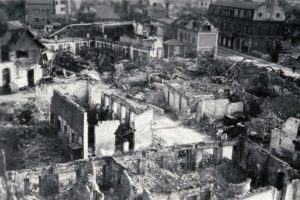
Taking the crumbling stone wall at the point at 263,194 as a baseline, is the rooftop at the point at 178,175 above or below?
below

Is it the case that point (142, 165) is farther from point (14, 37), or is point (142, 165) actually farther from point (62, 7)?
point (62, 7)

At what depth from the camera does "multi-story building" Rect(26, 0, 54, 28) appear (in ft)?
258

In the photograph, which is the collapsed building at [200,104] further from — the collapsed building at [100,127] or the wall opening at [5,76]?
the wall opening at [5,76]

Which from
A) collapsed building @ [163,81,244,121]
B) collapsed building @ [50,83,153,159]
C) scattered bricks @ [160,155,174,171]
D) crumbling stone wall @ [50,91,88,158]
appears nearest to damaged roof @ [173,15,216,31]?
collapsed building @ [163,81,244,121]

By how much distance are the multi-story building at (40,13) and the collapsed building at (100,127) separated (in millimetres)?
49911

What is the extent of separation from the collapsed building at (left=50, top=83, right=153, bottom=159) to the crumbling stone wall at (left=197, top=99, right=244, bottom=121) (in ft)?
27.6

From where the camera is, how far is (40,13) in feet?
266

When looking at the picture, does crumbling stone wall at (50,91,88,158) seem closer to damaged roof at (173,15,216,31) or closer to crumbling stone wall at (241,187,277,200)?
crumbling stone wall at (241,187,277,200)

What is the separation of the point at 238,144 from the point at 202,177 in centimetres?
404

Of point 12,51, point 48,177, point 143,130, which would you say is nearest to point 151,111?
point 143,130

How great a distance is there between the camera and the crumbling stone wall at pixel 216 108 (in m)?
39.1

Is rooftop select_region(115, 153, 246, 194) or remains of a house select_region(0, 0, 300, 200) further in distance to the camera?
rooftop select_region(115, 153, 246, 194)

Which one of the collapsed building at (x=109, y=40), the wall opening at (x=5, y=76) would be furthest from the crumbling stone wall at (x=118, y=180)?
the collapsed building at (x=109, y=40)

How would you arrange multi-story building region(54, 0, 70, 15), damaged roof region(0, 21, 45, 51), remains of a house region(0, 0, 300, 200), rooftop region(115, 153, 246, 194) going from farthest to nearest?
1. multi-story building region(54, 0, 70, 15)
2. rooftop region(115, 153, 246, 194)
3. remains of a house region(0, 0, 300, 200)
4. damaged roof region(0, 21, 45, 51)
